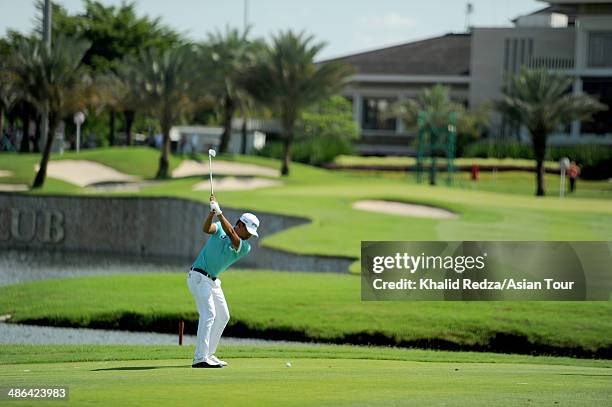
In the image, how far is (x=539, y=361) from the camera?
2153cm

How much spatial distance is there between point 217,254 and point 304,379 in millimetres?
1938

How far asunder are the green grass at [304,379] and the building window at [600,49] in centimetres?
7858

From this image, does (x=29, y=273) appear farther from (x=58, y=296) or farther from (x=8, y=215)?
(x=8, y=215)

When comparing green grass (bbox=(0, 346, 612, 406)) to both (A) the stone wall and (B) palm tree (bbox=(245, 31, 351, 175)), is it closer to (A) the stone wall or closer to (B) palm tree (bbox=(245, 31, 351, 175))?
(A) the stone wall

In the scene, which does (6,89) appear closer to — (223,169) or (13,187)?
(223,169)

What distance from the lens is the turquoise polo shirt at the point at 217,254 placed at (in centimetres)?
1608

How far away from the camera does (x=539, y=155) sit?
71938 millimetres

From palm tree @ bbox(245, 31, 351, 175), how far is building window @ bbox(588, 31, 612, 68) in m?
27.6

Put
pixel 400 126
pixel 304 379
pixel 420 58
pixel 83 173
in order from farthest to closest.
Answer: pixel 420 58 → pixel 400 126 → pixel 83 173 → pixel 304 379

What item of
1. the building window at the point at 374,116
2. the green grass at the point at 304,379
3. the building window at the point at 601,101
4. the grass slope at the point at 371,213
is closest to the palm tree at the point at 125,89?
the grass slope at the point at 371,213

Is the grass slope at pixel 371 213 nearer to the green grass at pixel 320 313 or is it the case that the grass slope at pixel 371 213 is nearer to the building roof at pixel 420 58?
the green grass at pixel 320 313

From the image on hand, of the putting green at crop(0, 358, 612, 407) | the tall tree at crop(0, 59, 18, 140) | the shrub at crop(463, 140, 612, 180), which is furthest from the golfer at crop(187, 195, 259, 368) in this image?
the shrub at crop(463, 140, 612, 180)

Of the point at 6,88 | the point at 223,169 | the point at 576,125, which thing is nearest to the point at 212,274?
Result: the point at 223,169

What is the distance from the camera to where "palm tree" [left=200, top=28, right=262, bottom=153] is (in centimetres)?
8000
